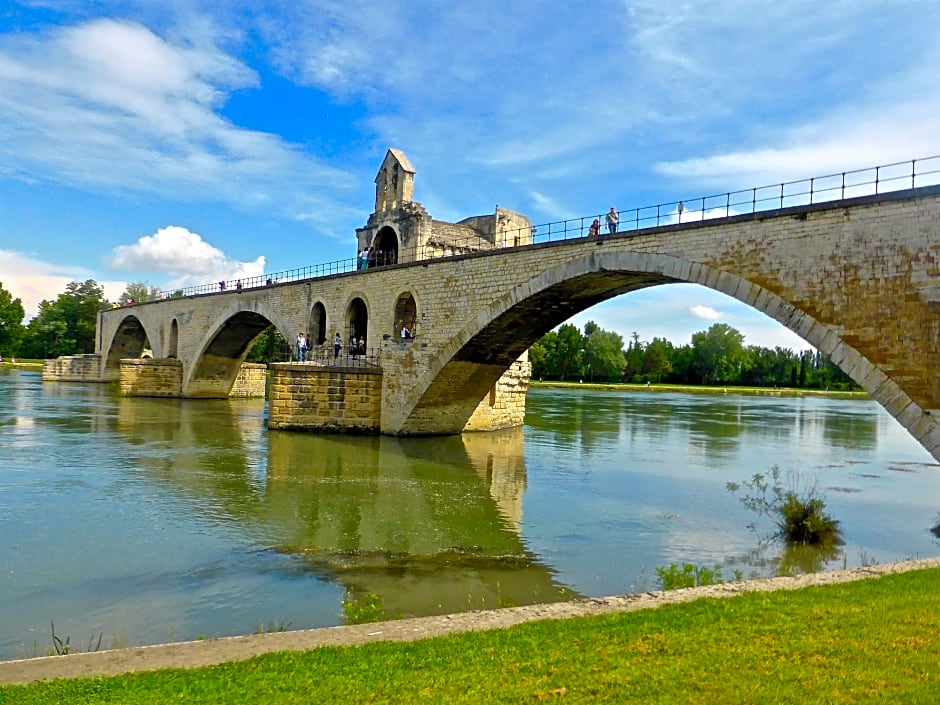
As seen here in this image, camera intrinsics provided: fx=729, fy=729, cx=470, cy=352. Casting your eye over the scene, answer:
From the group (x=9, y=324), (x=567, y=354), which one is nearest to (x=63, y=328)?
(x=9, y=324)

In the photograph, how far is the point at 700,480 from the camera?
17.1m

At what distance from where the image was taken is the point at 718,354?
8312 cm

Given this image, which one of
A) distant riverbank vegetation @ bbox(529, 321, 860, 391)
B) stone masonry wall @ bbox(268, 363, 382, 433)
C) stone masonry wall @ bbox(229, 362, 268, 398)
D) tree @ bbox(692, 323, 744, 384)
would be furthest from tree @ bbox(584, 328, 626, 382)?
stone masonry wall @ bbox(268, 363, 382, 433)

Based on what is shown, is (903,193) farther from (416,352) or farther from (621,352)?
(621,352)

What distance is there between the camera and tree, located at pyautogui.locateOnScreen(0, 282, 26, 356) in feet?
254

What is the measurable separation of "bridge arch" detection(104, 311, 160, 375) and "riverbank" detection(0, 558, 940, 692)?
52.8 metres

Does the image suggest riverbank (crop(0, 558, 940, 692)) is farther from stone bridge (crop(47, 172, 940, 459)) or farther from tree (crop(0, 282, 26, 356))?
tree (crop(0, 282, 26, 356))

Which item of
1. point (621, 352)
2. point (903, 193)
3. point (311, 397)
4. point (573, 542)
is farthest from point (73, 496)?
point (621, 352)

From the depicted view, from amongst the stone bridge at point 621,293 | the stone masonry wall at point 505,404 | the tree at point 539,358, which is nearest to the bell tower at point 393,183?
the stone bridge at point 621,293

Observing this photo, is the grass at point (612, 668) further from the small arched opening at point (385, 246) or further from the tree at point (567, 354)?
the tree at point (567, 354)

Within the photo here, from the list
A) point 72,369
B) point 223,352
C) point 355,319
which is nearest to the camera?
point 355,319

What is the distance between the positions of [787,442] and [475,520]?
1750 centimetres

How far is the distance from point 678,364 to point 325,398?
70.4m

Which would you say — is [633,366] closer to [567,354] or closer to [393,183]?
[567,354]
